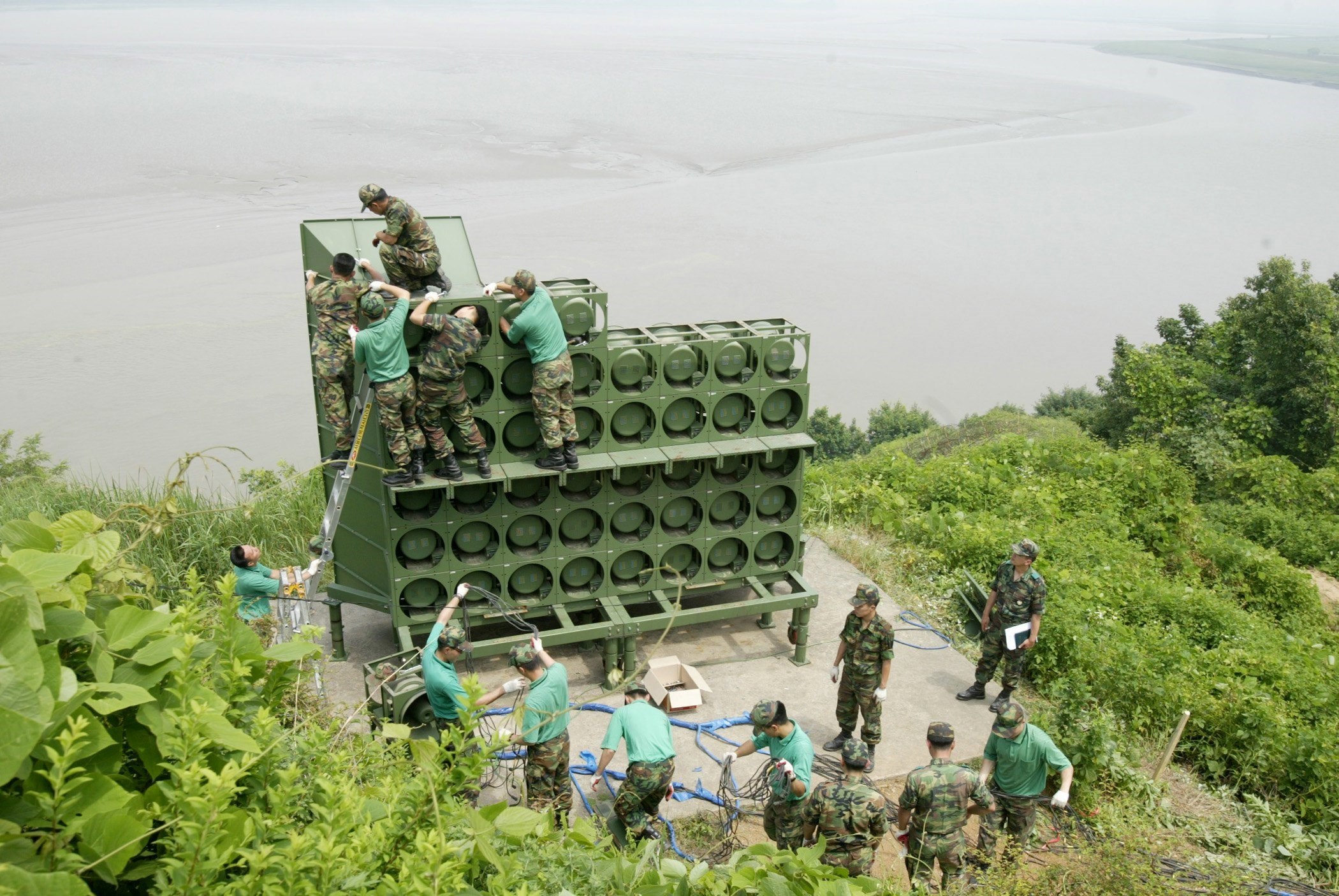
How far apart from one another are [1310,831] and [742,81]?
252 feet

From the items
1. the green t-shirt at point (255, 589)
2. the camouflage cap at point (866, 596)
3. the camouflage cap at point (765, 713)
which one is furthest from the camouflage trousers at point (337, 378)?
the camouflage cap at point (866, 596)

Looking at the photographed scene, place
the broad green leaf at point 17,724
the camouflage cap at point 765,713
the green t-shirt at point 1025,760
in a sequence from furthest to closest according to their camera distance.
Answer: the green t-shirt at point 1025,760
the camouflage cap at point 765,713
the broad green leaf at point 17,724

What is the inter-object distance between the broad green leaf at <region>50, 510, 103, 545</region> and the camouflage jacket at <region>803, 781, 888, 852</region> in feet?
15.5

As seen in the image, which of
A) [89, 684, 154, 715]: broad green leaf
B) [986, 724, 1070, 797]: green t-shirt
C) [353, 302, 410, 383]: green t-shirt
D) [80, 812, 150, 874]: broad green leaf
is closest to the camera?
[80, 812, 150, 874]: broad green leaf

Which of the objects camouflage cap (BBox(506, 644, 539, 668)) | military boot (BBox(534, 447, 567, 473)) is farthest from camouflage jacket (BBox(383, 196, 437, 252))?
camouflage cap (BBox(506, 644, 539, 668))

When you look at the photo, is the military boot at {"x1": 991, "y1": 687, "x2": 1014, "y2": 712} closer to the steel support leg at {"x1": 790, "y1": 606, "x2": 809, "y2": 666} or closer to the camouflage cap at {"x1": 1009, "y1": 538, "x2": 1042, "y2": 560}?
the camouflage cap at {"x1": 1009, "y1": 538, "x2": 1042, "y2": 560}

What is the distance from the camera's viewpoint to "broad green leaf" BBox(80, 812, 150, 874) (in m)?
2.63

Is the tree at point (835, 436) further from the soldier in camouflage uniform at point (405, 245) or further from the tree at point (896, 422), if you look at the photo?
the soldier in camouflage uniform at point (405, 245)

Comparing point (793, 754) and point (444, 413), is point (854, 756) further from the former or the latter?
point (444, 413)

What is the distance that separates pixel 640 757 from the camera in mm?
7539

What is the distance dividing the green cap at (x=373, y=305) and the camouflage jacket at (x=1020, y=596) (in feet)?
18.4

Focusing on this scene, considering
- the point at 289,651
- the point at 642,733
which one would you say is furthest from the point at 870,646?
the point at 289,651

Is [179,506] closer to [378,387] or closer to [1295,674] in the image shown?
[378,387]

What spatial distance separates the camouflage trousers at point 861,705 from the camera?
8984 mm
